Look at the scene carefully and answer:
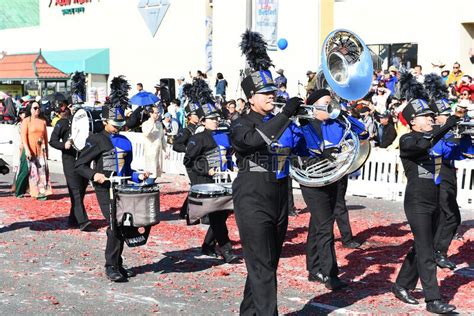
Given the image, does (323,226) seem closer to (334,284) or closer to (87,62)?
(334,284)

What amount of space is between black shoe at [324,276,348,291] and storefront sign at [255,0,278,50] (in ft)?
56.5

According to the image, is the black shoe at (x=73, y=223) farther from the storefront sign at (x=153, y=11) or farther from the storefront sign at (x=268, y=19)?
the storefront sign at (x=153, y=11)

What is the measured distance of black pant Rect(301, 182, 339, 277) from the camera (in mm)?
8008

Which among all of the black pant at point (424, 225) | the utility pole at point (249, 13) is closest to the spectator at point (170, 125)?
the utility pole at point (249, 13)

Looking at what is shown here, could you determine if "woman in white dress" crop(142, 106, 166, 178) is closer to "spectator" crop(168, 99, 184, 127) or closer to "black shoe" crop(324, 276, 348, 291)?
"spectator" crop(168, 99, 184, 127)

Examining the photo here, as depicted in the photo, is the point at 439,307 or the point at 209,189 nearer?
the point at 439,307

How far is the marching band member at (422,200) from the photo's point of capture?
7094 millimetres

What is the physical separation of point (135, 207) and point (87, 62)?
1015 inches

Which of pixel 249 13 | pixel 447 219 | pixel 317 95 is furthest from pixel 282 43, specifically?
pixel 317 95

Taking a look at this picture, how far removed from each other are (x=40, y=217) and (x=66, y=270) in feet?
12.6

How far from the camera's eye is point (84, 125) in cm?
1067

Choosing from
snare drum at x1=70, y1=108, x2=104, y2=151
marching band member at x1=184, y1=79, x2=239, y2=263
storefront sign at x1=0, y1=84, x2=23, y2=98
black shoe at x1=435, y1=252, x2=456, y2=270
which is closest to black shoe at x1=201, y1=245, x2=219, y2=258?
marching band member at x1=184, y1=79, x2=239, y2=263

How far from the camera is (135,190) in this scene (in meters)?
8.04

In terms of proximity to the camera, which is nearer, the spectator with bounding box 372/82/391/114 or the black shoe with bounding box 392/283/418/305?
the black shoe with bounding box 392/283/418/305
